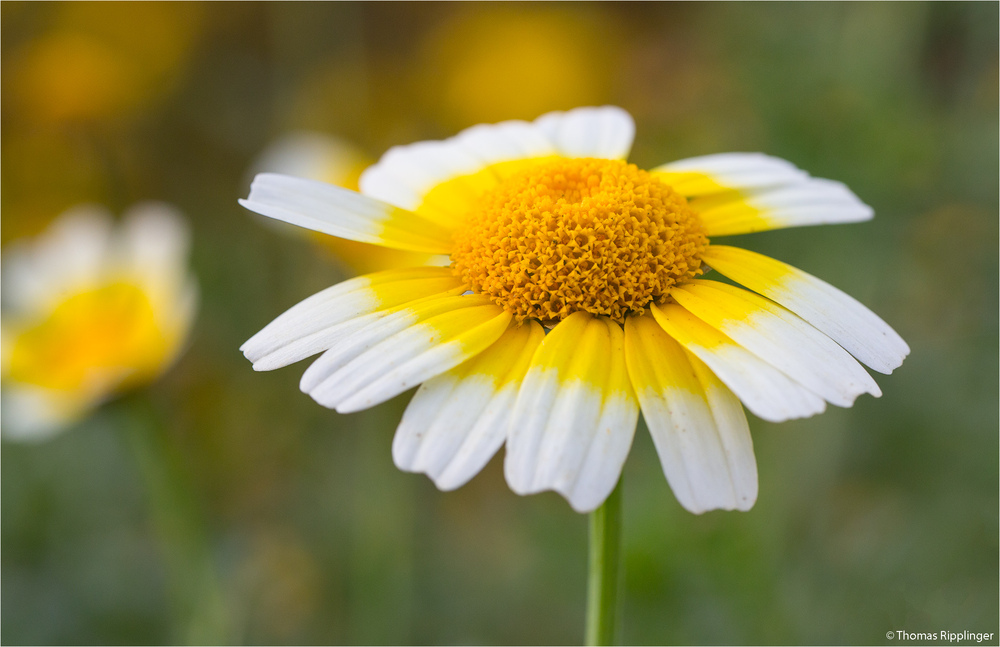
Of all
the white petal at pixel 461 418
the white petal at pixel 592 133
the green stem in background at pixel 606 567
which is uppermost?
the white petal at pixel 592 133

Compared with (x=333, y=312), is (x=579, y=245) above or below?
above

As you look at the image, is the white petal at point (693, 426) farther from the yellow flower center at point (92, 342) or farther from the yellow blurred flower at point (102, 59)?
the yellow blurred flower at point (102, 59)

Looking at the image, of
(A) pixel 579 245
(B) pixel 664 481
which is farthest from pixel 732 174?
(B) pixel 664 481

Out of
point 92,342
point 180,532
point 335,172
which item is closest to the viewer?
point 180,532

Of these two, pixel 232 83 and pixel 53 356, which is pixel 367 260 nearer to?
pixel 53 356

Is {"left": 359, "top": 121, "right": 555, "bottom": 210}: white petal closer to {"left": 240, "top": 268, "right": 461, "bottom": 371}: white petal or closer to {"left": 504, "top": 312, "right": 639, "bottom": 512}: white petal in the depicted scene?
{"left": 240, "top": 268, "right": 461, "bottom": 371}: white petal

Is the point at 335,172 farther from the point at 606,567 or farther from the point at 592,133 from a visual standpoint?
the point at 606,567

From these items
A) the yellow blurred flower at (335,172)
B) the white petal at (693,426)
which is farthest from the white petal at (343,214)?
the yellow blurred flower at (335,172)
